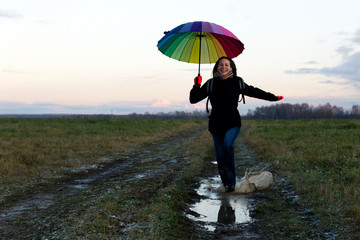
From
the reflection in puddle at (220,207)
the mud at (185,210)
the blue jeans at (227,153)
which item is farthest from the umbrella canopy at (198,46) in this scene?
the mud at (185,210)

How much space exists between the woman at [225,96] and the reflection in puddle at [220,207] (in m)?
0.85

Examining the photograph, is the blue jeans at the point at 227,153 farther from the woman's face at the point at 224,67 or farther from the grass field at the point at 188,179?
the woman's face at the point at 224,67

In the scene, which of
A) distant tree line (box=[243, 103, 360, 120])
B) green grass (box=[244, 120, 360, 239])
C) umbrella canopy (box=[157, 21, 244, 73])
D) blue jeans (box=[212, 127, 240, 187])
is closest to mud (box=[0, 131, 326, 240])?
green grass (box=[244, 120, 360, 239])

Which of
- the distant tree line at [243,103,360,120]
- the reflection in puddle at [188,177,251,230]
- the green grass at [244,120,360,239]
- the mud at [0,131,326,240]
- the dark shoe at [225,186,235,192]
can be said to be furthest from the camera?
the distant tree line at [243,103,360,120]

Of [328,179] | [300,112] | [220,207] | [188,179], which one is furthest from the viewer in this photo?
[300,112]

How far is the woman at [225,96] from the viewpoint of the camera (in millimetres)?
5973

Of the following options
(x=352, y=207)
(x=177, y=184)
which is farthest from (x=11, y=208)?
(x=352, y=207)

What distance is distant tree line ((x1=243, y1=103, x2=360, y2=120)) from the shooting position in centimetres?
13538

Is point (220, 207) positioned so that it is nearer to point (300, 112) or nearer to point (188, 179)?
point (188, 179)

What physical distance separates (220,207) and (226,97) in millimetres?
2240

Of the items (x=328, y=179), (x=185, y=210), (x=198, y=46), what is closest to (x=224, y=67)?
(x=198, y=46)

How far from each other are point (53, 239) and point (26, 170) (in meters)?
6.76

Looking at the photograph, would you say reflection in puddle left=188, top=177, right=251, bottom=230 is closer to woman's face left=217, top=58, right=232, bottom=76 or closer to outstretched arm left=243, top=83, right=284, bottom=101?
outstretched arm left=243, top=83, right=284, bottom=101

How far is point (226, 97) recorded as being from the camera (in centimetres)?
603
